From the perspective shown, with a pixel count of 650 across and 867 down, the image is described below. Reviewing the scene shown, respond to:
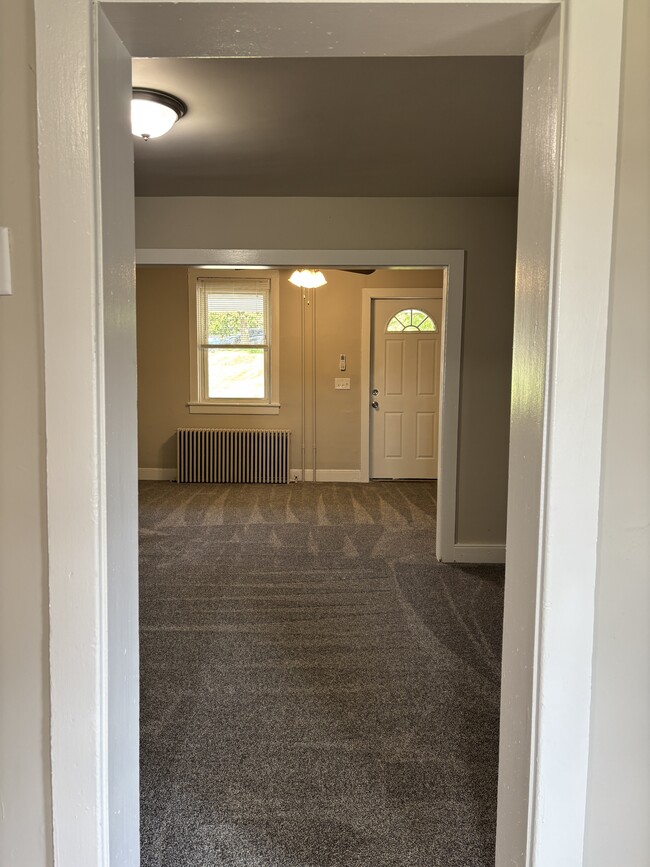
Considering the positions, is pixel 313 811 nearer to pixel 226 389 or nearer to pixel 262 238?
pixel 262 238

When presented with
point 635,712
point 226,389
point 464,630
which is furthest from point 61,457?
point 226,389

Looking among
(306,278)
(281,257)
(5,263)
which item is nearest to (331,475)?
(306,278)

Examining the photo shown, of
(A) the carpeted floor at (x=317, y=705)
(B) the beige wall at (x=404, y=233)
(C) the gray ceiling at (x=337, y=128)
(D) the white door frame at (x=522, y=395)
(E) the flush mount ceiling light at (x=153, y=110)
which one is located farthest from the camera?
(B) the beige wall at (x=404, y=233)

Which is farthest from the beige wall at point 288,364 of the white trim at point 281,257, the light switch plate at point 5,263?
the light switch plate at point 5,263

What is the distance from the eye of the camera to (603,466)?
106 cm

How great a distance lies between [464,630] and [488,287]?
225 cm

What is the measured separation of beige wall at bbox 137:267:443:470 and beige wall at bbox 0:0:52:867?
5892 millimetres

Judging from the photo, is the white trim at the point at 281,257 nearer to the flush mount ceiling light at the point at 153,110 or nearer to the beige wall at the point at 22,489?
the flush mount ceiling light at the point at 153,110

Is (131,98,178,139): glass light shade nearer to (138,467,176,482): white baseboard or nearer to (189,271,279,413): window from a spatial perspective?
(189,271,279,413): window

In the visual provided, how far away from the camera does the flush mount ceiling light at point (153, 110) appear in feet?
7.82

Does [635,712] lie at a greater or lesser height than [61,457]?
lesser

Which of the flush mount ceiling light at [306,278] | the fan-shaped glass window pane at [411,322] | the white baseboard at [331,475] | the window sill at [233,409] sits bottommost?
the white baseboard at [331,475]

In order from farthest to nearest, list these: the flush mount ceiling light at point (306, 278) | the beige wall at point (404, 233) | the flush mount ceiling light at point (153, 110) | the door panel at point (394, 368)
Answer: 1. the door panel at point (394, 368)
2. the flush mount ceiling light at point (306, 278)
3. the beige wall at point (404, 233)
4. the flush mount ceiling light at point (153, 110)

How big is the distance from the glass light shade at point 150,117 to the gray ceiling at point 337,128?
2.8 inches
